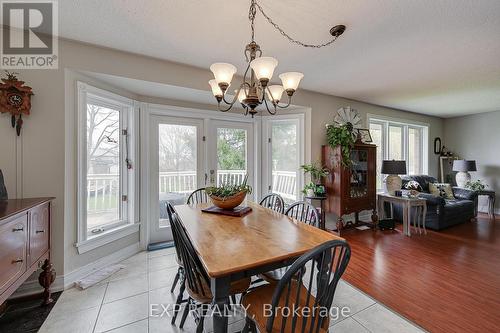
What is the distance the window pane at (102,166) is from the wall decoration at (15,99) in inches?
22.6

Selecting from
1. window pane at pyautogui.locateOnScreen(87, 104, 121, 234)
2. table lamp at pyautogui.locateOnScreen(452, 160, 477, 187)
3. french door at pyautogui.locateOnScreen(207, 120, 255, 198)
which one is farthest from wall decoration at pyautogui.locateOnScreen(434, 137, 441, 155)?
window pane at pyautogui.locateOnScreen(87, 104, 121, 234)

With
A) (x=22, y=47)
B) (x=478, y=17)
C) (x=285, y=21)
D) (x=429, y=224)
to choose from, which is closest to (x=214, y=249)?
(x=285, y=21)

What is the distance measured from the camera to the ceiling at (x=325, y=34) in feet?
5.56

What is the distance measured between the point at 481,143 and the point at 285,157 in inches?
204

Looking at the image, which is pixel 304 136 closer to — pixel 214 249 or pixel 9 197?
pixel 214 249

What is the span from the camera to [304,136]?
3.74m

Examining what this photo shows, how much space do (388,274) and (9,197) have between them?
3843 millimetres

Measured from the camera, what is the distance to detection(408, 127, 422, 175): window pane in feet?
17.9

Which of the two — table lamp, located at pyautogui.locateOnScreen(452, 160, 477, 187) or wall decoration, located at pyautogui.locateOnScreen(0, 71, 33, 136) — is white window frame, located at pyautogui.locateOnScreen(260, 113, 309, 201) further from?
table lamp, located at pyautogui.locateOnScreen(452, 160, 477, 187)

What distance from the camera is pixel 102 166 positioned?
2.71 metres

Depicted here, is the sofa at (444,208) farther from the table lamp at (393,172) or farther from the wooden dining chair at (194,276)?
the wooden dining chair at (194,276)

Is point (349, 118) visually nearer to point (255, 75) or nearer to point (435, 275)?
point (435, 275)

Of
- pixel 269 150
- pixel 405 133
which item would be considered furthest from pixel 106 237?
pixel 405 133

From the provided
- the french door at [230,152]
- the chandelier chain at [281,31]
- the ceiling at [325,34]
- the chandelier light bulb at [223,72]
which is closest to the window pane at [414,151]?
the ceiling at [325,34]
